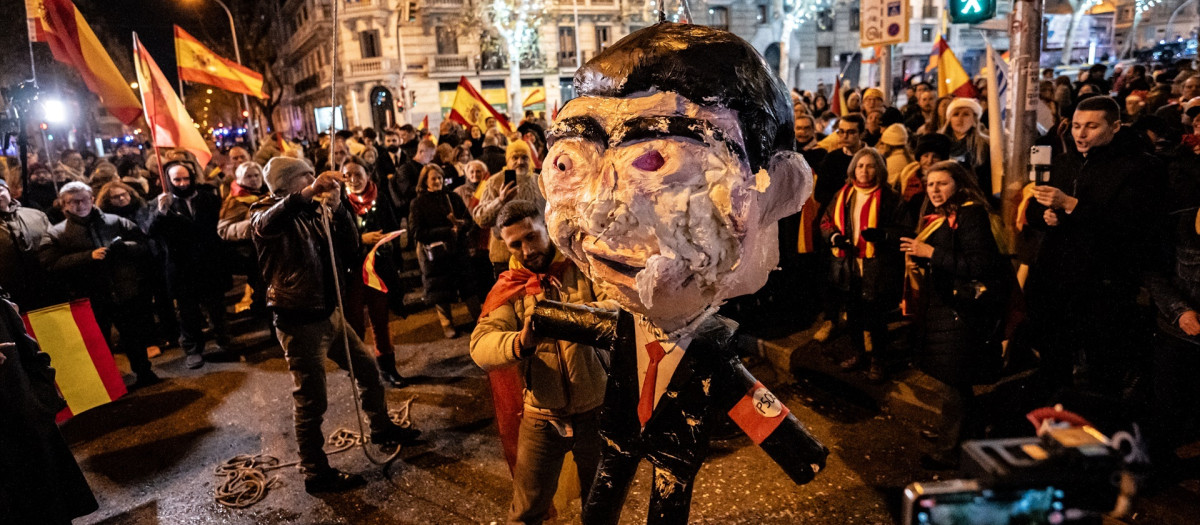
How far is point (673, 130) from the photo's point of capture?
5.19ft

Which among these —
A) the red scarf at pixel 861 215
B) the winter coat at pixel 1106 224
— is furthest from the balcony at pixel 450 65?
the winter coat at pixel 1106 224

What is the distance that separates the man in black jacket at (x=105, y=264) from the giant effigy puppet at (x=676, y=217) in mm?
5608

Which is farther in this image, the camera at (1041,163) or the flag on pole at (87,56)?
the flag on pole at (87,56)

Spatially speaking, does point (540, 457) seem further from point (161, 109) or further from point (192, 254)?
point (192, 254)

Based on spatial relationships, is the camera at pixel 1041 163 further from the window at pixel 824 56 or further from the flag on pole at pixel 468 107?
the window at pixel 824 56

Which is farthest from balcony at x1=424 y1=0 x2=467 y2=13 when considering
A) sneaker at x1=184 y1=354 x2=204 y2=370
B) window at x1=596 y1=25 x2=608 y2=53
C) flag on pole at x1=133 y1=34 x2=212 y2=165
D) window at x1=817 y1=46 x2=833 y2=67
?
sneaker at x1=184 y1=354 x2=204 y2=370

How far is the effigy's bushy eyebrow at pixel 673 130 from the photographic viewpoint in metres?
1.58

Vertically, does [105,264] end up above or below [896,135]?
below

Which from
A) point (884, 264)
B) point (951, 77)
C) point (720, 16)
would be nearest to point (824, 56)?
point (720, 16)

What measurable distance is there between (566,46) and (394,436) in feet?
114

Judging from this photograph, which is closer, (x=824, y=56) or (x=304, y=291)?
(x=304, y=291)

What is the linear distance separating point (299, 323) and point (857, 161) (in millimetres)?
3907

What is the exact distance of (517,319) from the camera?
2770 mm

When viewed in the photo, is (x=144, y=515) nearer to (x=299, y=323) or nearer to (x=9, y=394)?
(x=9, y=394)
